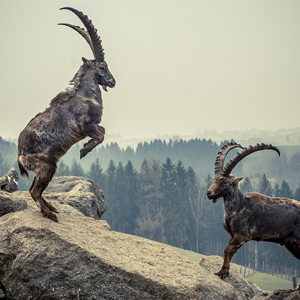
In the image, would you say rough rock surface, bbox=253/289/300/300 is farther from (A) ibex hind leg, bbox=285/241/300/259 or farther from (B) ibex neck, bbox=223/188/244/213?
(B) ibex neck, bbox=223/188/244/213

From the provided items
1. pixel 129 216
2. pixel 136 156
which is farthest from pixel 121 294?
pixel 136 156

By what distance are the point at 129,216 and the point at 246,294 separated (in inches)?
2353

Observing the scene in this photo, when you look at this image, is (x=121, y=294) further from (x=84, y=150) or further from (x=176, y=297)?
(x=84, y=150)

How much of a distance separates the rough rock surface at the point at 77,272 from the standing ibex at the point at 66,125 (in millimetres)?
A: 945

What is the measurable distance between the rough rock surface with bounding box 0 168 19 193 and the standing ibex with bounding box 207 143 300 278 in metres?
7.20

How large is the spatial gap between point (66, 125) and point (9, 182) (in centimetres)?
564

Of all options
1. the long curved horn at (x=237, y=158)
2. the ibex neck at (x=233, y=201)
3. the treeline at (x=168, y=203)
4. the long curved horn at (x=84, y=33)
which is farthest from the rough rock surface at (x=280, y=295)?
the treeline at (x=168, y=203)

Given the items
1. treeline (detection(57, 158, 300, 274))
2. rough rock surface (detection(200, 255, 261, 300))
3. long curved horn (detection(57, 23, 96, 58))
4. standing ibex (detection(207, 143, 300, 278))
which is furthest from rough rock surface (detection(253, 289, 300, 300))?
treeline (detection(57, 158, 300, 274))

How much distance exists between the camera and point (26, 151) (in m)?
8.62

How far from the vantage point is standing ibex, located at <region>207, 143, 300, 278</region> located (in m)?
8.77

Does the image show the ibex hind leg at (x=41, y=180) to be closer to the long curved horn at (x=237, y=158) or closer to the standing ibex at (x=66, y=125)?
Answer: the standing ibex at (x=66, y=125)

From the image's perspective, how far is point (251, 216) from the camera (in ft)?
29.0

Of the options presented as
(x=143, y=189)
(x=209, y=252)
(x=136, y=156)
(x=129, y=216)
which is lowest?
(x=209, y=252)

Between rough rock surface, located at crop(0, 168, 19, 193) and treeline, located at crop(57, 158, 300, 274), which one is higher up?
rough rock surface, located at crop(0, 168, 19, 193)
